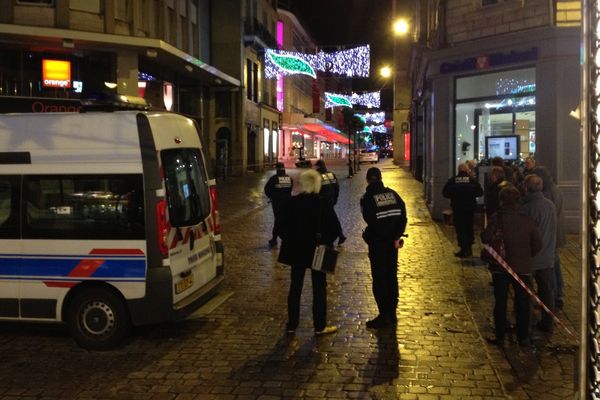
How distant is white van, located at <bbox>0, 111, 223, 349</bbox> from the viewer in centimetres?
598

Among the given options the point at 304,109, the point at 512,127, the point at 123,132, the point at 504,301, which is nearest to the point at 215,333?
the point at 123,132

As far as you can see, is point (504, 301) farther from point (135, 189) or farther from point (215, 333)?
point (135, 189)

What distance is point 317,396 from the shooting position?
500cm

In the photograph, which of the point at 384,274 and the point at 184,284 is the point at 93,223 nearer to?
the point at 184,284

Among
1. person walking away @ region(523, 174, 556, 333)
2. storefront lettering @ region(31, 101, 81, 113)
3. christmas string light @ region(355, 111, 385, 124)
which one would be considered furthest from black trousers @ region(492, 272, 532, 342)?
christmas string light @ region(355, 111, 385, 124)

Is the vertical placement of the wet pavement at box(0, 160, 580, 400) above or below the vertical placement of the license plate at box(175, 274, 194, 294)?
below

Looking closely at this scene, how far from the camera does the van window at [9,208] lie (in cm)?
625

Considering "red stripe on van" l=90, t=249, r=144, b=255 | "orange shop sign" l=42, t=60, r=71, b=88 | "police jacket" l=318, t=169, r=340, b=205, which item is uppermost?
"orange shop sign" l=42, t=60, r=71, b=88

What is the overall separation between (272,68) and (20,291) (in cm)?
3165

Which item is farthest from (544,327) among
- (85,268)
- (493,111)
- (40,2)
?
(40,2)

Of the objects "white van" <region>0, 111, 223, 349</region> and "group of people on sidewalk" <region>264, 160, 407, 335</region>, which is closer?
"white van" <region>0, 111, 223, 349</region>

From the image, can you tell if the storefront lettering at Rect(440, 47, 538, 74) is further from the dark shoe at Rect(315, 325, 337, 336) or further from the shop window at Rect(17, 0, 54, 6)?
the shop window at Rect(17, 0, 54, 6)

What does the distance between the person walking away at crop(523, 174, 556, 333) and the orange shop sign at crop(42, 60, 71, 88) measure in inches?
693

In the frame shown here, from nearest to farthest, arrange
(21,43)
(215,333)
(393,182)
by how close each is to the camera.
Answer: (215,333), (21,43), (393,182)
